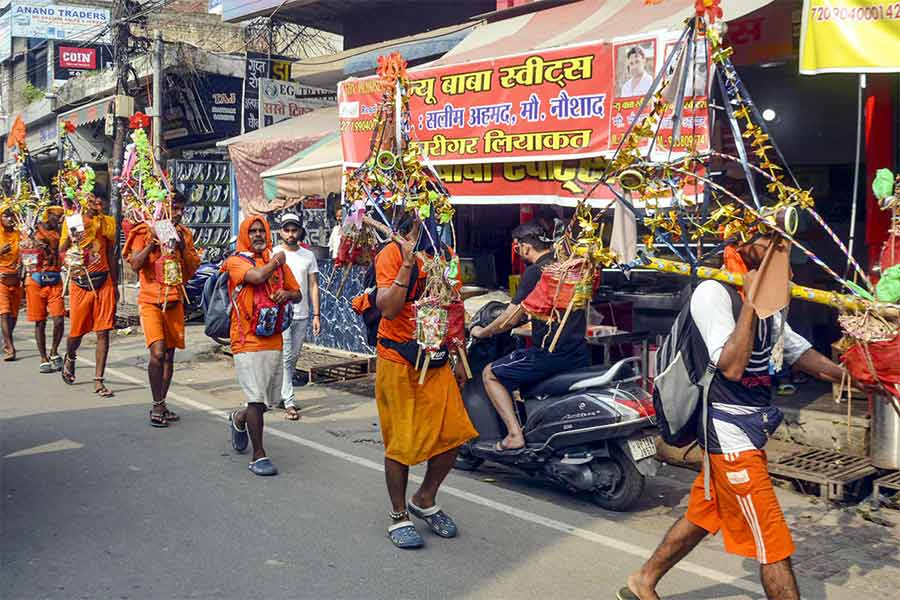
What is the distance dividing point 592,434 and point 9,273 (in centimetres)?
822

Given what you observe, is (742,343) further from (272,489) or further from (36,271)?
(36,271)

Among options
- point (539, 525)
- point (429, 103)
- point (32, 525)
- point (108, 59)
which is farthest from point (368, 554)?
point (108, 59)

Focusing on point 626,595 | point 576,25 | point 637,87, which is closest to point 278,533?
point 626,595

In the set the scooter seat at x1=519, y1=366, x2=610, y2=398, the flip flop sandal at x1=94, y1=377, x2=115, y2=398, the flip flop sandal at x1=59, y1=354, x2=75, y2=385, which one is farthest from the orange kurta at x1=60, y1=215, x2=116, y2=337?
the scooter seat at x1=519, y1=366, x2=610, y2=398

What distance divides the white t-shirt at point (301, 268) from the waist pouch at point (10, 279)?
461cm

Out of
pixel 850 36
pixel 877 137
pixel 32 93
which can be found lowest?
pixel 877 137

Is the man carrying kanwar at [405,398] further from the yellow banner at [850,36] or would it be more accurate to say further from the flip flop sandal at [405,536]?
the yellow banner at [850,36]

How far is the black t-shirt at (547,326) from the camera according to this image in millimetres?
5840

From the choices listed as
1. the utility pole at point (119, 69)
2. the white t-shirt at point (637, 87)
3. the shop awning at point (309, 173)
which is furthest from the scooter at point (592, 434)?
the utility pole at point (119, 69)

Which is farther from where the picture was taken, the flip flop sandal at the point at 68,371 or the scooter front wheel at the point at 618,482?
the flip flop sandal at the point at 68,371

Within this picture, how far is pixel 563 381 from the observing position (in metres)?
6.01

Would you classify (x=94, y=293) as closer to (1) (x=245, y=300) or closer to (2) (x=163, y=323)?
(2) (x=163, y=323)

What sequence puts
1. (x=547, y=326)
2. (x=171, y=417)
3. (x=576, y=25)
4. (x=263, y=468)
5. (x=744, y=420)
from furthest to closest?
(x=576, y=25) → (x=171, y=417) → (x=263, y=468) → (x=547, y=326) → (x=744, y=420)

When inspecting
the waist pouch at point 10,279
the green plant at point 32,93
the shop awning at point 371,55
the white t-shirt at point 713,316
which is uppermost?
the green plant at point 32,93
